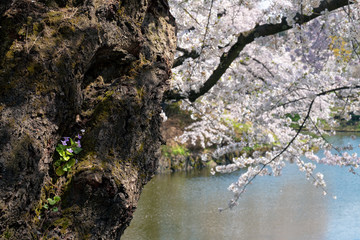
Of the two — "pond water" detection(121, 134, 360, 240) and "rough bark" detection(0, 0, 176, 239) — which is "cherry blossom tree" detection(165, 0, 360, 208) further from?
"rough bark" detection(0, 0, 176, 239)

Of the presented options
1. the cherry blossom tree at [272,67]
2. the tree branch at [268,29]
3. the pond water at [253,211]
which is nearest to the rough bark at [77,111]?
the tree branch at [268,29]

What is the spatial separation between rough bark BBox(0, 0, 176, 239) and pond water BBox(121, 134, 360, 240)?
5400 millimetres

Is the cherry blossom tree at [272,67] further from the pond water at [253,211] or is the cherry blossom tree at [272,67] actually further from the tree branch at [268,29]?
the pond water at [253,211]

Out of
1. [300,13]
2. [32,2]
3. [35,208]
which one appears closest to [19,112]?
[35,208]

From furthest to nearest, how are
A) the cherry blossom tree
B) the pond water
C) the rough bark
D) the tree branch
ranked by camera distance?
the pond water → the cherry blossom tree → the tree branch → the rough bark

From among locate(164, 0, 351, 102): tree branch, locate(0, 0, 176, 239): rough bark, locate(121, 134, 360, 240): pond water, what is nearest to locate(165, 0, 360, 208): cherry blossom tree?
locate(164, 0, 351, 102): tree branch

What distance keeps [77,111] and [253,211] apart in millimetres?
7160

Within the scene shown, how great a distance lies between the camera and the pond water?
7.18m

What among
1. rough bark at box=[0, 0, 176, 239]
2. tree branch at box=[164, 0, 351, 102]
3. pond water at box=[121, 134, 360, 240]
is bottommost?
pond water at box=[121, 134, 360, 240]

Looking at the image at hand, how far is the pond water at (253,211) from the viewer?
7180mm

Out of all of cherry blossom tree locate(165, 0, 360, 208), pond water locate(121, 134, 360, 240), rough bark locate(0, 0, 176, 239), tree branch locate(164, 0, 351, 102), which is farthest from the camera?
pond water locate(121, 134, 360, 240)

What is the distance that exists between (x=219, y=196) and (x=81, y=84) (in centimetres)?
821

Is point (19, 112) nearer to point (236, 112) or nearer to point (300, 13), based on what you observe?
point (300, 13)

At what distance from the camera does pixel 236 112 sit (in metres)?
8.83
